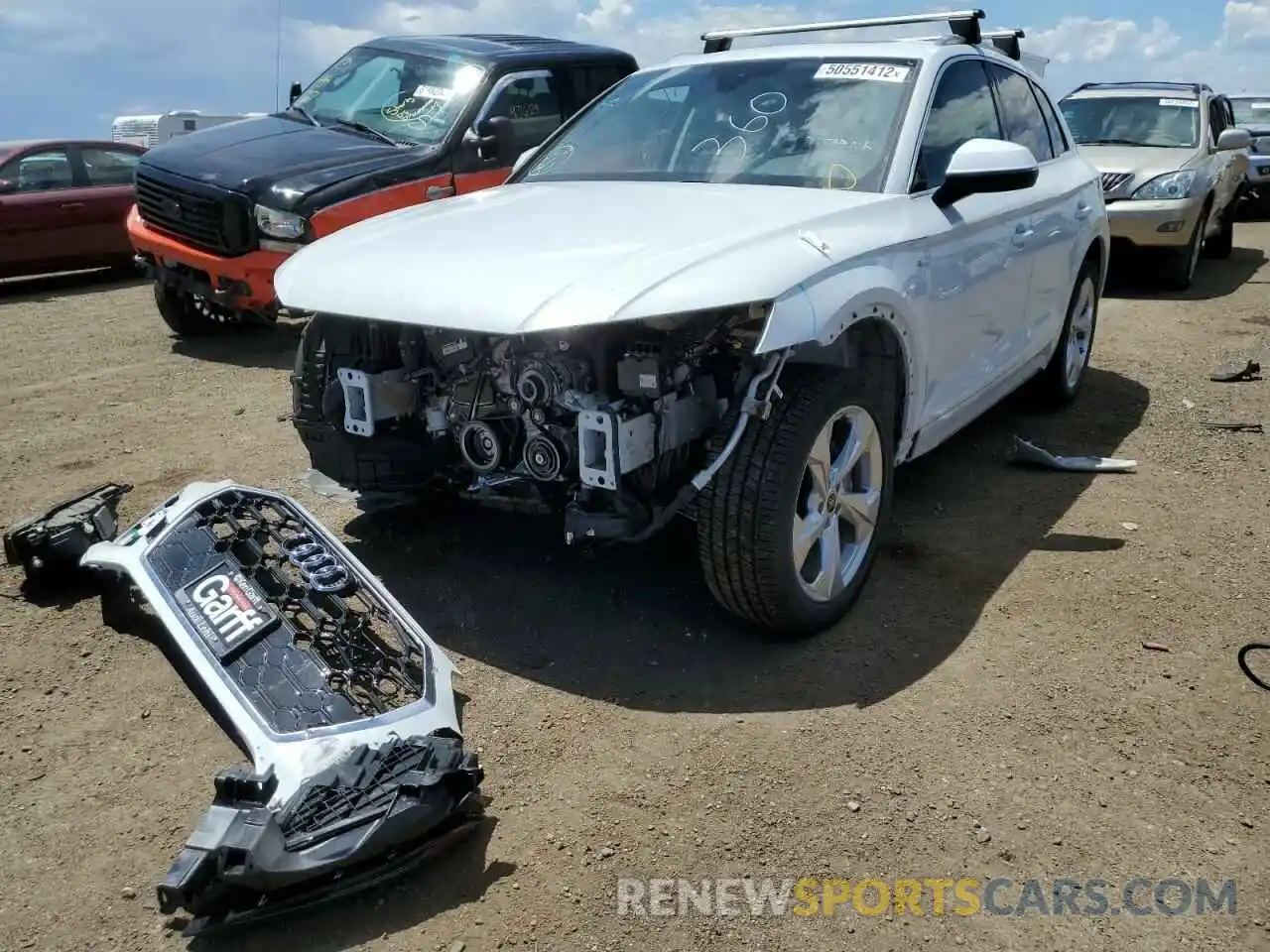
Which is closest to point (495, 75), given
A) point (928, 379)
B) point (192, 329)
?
point (192, 329)

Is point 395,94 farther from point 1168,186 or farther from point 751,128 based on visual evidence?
point 1168,186

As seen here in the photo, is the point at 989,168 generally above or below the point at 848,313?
above

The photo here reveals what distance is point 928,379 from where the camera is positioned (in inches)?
147

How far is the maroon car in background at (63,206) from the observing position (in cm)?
1042

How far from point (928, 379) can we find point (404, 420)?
5.94 ft

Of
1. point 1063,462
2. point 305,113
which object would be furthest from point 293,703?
point 305,113

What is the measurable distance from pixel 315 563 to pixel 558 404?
895 mm

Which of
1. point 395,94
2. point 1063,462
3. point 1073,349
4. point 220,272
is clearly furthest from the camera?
point 395,94

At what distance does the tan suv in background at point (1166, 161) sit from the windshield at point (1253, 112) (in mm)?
5453

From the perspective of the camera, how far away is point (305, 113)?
788 centimetres

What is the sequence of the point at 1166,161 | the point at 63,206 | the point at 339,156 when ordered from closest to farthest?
the point at 339,156 → the point at 1166,161 → the point at 63,206

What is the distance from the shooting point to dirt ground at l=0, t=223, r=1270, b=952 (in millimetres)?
2266

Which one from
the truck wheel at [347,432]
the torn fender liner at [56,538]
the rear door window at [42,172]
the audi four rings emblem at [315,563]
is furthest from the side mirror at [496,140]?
the rear door window at [42,172]

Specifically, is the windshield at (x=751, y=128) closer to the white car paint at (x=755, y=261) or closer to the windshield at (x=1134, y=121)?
the white car paint at (x=755, y=261)
